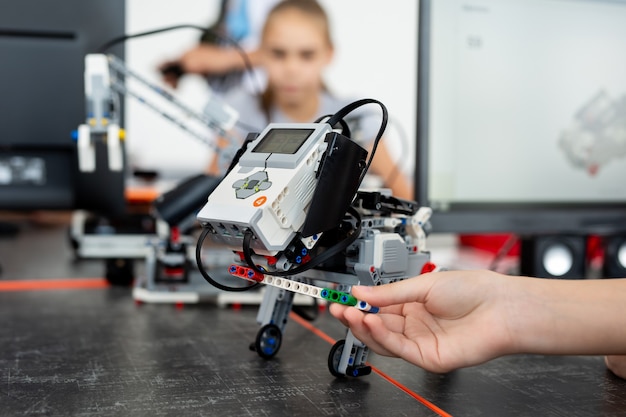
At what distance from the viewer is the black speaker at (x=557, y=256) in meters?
1.40

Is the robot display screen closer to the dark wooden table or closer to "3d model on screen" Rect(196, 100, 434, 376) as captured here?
"3d model on screen" Rect(196, 100, 434, 376)

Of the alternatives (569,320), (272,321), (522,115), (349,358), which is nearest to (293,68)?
(522,115)

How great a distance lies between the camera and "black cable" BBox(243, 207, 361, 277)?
27.1 inches

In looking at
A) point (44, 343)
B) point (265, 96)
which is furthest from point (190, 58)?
point (44, 343)

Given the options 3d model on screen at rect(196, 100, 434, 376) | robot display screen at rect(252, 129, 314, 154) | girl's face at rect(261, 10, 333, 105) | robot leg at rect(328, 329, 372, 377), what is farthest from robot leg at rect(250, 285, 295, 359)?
girl's face at rect(261, 10, 333, 105)

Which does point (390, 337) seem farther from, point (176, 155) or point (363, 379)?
point (176, 155)

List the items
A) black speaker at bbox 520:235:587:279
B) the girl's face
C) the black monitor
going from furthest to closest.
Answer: the girl's face, black speaker at bbox 520:235:587:279, the black monitor

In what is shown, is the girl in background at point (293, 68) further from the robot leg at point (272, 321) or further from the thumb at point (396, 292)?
the thumb at point (396, 292)

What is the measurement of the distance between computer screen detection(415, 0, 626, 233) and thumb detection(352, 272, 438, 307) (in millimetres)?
650

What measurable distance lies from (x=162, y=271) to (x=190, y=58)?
236cm

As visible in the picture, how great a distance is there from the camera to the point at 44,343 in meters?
0.95

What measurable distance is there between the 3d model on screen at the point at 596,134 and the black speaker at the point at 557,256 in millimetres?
170

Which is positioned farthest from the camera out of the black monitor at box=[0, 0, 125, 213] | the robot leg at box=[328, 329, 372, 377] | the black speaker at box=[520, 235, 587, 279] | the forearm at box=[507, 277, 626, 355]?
the black speaker at box=[520, 235, 587, 279]

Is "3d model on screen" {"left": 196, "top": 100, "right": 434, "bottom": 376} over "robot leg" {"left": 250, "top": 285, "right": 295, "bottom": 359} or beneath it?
over
